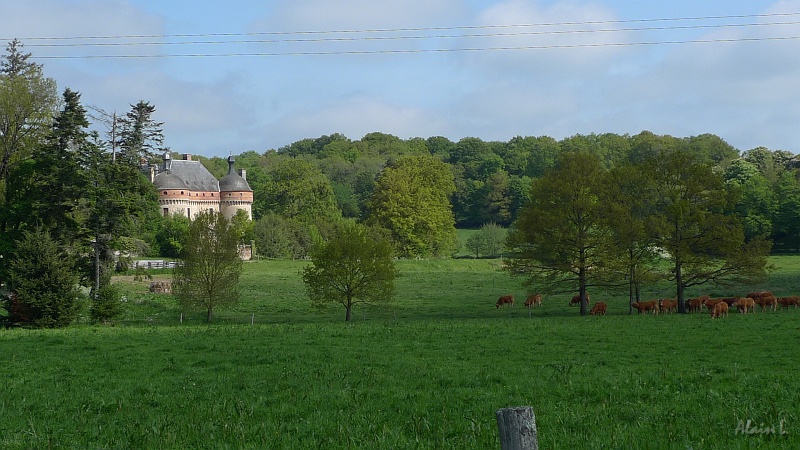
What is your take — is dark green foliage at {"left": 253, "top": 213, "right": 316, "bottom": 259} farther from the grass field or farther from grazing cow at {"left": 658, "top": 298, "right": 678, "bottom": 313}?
the grass field

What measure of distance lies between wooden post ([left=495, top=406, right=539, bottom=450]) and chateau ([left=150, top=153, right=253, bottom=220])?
348ft

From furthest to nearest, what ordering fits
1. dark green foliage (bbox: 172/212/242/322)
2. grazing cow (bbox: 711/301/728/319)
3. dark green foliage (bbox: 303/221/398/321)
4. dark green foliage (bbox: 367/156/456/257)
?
dark green foliage (bbox: 367/156/456/257), dark green foliage (bbox: 172/212/242/322), dark green foliage (bbox: 303/221/398/321), grazing cow (bbox: 711/301/728/319)

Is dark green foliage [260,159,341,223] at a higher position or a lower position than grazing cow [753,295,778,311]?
higher

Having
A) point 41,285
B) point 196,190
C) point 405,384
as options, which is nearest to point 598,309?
point 41,285

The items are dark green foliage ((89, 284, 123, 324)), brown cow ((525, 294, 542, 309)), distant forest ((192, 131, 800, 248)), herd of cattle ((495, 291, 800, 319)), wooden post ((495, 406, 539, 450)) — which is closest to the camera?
wooden post ((495, 406, 539, 450))

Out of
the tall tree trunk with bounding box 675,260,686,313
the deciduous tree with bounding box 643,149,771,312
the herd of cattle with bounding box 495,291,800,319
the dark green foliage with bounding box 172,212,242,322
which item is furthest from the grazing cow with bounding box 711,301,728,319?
the dark green foliage with bounding box 172,212,242,322

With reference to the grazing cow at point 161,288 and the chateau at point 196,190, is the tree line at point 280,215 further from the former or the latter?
the chateau at point 196,190

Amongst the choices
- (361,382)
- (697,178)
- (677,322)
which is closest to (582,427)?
(361,382)

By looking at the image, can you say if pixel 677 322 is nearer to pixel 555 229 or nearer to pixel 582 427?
pixel 555 229

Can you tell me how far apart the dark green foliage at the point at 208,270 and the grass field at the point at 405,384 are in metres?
9.18

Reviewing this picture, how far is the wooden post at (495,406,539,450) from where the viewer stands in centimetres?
561

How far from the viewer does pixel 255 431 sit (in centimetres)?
984

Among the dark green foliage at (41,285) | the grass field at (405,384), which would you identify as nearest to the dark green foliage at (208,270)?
the dark green foliage at (41,285)

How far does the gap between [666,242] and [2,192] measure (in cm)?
3627
